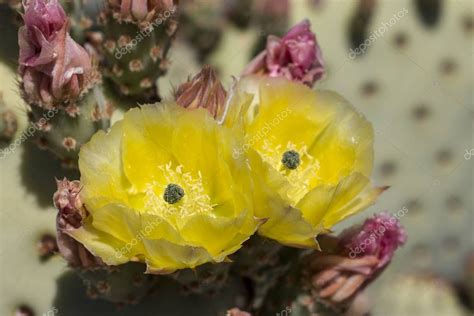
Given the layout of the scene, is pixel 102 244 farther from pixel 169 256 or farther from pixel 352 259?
pixel 352 259

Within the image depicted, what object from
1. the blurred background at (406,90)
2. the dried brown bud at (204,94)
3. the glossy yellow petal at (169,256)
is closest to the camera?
the glossy yellow petal at (169,256)

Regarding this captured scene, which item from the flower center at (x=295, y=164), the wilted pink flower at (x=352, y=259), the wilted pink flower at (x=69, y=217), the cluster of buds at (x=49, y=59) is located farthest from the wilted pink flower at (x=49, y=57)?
the wilted pink flower at (x=352, y=259)

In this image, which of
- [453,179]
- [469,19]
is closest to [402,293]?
[453,179]

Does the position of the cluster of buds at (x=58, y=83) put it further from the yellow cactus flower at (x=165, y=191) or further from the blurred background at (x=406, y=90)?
the blurred background at (x=406, y=90)

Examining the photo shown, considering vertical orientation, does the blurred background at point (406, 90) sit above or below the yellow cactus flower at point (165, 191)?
below

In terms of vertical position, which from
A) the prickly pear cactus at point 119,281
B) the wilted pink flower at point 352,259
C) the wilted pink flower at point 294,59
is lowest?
the prickly pear cactus at point 119,281

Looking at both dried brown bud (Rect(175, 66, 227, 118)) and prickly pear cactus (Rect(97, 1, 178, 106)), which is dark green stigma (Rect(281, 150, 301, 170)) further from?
prickly pear cactus (Rect(97, 1, 178, 106))

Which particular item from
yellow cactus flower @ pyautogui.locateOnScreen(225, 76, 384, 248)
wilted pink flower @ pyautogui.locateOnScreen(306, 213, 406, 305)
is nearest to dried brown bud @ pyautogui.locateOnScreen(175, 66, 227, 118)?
yellow cactus flower @ pyautogui.locateOnScreen(225, 76, 384, 248)

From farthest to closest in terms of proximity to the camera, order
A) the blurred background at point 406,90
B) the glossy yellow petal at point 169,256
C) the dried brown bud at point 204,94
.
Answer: the blurred background at point 406,90 < the dried brown bud at point 204,94 < the glossy yellow petal at point 169,256
